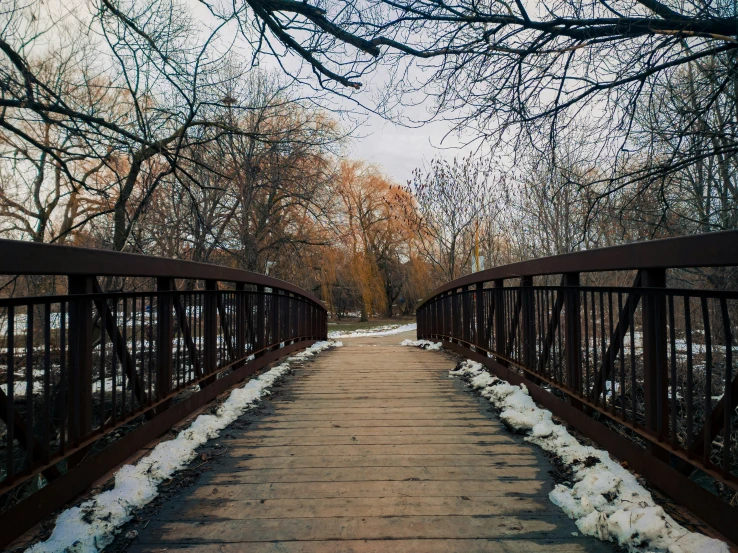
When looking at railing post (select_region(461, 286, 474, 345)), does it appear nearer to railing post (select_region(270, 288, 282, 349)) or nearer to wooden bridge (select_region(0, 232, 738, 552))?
wooden bridge (select_region(0, 232, 738, 552))

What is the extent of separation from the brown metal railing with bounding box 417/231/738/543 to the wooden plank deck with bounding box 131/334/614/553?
0.44m

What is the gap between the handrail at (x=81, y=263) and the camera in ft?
5.79

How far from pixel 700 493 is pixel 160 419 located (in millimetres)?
2716

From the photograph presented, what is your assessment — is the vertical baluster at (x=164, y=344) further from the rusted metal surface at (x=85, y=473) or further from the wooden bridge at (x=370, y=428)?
the rusted metal surface at (x=85, y=473)

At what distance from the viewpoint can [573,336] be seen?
3127 millimetres

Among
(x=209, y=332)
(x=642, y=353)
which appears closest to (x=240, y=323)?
(x=209, y=332)

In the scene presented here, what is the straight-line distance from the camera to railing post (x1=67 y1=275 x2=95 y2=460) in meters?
2.20

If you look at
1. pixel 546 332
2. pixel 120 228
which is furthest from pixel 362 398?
pixel 120 228

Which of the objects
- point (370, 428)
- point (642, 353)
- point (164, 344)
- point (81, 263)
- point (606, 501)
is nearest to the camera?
point (606, 501)

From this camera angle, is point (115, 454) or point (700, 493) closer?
point (700, 493)

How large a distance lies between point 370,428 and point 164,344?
4.61 ft

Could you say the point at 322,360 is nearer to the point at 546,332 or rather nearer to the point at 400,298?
the point at 546,332

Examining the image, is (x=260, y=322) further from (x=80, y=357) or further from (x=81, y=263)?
(x=81, y=263)

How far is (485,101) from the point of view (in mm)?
4918
